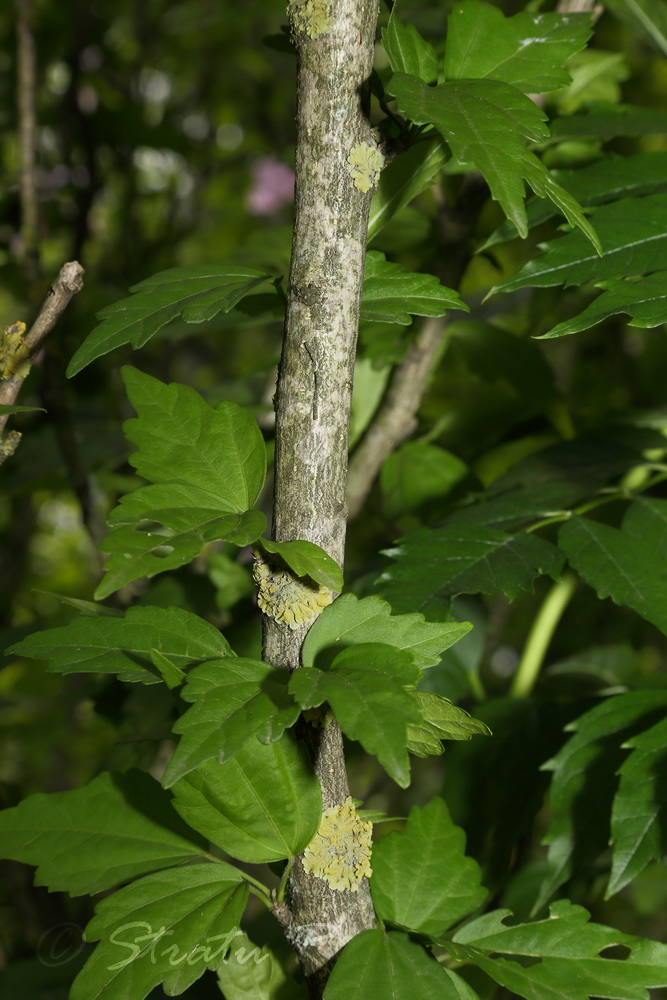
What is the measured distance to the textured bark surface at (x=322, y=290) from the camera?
11.3 inches

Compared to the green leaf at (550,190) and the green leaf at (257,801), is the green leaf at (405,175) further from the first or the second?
the green leaf at (257,801)

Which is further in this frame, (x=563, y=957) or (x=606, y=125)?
(x=606, y=125)

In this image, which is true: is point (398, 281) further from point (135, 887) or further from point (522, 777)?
point (522, 777)

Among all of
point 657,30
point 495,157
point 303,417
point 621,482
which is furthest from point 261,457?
point 657,30

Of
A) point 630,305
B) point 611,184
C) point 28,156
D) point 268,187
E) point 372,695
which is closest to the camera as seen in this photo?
point 372,695

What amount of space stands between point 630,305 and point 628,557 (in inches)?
5.9

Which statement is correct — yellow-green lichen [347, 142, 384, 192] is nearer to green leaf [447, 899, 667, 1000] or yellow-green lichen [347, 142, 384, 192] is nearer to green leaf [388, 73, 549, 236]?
green leaf [388, 73, 549, 236]

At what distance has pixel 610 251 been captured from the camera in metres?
0.41

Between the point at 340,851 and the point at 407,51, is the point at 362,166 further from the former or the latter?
the point at 340,851

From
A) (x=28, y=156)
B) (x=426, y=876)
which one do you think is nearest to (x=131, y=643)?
(x=426, y=876)

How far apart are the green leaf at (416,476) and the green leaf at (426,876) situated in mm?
289

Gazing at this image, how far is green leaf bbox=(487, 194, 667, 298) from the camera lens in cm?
40

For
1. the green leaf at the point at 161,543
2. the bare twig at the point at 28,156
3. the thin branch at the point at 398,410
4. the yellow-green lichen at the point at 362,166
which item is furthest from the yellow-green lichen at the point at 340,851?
the bare twig at the point at 28,156

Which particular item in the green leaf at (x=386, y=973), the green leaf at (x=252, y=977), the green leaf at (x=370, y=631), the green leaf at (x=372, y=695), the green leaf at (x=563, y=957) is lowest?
the green leaf at (x=252, y=977)
